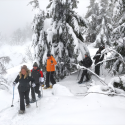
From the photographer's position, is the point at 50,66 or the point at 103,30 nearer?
the point at 50,66

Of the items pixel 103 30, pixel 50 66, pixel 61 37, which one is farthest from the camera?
pixel 103 30

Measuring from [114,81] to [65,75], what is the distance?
464 cm

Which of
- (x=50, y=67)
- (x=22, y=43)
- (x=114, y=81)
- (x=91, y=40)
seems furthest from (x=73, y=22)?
(x=22, y=43)

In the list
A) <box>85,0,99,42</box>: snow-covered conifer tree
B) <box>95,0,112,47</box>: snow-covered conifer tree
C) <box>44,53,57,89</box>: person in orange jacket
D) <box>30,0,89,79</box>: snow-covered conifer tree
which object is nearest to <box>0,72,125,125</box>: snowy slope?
<box>44,53,57,89</box>: person in orange jacket

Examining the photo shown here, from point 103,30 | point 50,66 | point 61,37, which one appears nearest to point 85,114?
point 50,66

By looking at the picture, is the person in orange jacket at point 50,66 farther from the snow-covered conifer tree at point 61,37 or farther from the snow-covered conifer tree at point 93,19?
the snow-covered conifer tree at point 93,19

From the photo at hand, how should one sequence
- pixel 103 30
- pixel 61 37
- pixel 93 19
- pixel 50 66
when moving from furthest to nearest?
pixel 93 19, pixel 103 30, pixel 61 37, pixel 50 66

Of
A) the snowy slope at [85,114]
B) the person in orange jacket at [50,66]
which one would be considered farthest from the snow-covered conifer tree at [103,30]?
the snowy slope at [85,114]

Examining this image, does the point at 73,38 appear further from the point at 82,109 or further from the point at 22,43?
the point at 22,43

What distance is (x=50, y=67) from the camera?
237 inches

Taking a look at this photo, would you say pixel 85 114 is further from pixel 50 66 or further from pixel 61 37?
pixel 61 37

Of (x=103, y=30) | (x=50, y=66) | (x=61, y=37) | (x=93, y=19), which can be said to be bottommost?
(x=50, y=66)

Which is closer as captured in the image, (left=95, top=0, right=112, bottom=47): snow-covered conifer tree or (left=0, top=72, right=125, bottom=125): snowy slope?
(left=0, top=72, right=125, bottom=125): snowy slope

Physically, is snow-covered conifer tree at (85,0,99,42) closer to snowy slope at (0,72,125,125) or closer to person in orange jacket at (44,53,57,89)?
person in orange jacket at (44,53,57,89)
